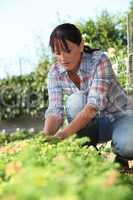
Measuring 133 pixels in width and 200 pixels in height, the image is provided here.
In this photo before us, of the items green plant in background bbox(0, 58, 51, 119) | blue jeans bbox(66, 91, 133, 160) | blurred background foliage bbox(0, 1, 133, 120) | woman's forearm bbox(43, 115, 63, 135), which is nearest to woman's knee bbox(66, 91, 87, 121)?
blue jeans bbox(66, 91, 133, 160)

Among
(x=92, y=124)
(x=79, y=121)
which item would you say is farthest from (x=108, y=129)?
(x=79, y=121)

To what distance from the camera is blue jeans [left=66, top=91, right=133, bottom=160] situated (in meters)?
3.06

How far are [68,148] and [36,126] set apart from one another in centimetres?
974

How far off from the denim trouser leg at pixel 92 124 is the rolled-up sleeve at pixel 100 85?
0.47ft

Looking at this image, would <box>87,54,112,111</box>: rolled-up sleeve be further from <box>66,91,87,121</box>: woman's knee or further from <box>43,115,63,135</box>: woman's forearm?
<box>43,115,63,135</box>: woman's forearm

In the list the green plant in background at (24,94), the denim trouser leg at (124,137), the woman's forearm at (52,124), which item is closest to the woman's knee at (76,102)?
the woman's forearm at (52,124)

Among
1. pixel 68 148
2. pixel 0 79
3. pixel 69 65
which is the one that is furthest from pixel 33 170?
pixel 0 79

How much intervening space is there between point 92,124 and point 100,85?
0.38 meters

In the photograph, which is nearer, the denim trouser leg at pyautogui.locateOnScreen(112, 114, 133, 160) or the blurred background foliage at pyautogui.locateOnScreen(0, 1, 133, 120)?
the denim trouser leg at pyautogui.locateOnScreen(112, 114, 133, 160)

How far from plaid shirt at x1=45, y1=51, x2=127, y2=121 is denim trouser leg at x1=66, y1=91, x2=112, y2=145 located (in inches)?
1.5

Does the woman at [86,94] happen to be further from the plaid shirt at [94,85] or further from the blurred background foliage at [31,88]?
the blurred background foliage at [31,88]

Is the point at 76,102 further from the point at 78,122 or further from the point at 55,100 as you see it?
the point at 78,122

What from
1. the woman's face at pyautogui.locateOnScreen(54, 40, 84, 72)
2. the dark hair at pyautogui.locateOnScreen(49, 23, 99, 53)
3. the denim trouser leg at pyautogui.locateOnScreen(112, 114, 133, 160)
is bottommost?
the denim trouser leg at pyautogui.locateOnScreen(112, 114, 133, 160)

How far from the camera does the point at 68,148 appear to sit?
2021 mm
